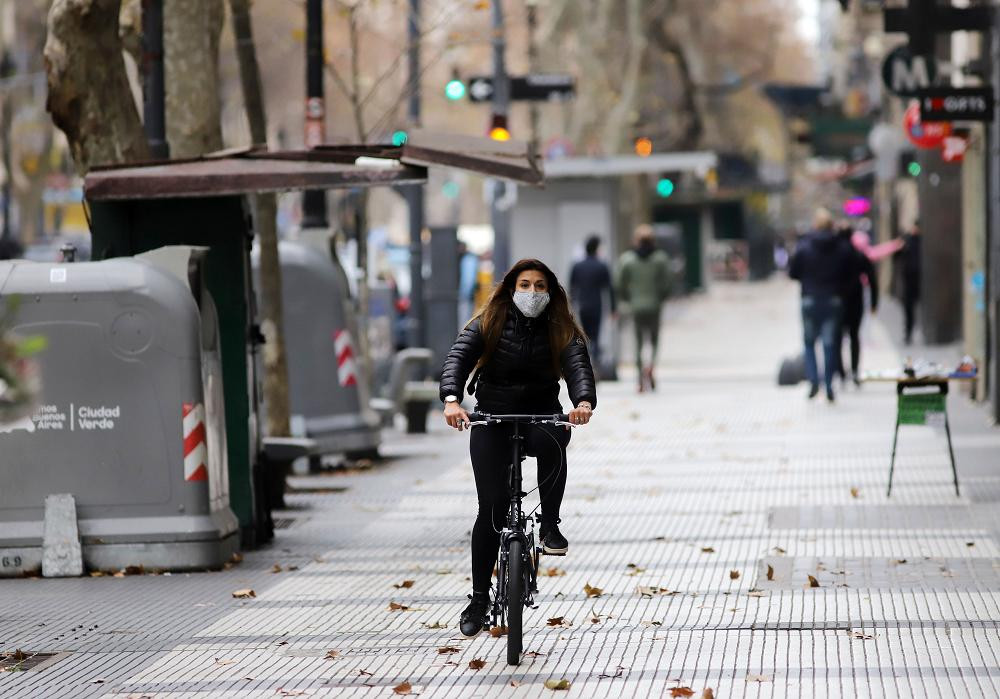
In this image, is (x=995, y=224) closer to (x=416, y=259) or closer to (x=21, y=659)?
(x=416, y=259)

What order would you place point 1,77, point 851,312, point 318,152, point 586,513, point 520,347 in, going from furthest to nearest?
1. point 1,77
2. point 851,312
3. point 586,513
4. point 318,152
5. point 520,347

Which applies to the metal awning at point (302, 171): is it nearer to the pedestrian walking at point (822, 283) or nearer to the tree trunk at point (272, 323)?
the tree trunk at point (272, 323)

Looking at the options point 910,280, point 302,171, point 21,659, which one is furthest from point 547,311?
point 910,280

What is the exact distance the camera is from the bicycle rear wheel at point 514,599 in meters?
7.98

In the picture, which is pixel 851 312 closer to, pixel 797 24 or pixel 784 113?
pixel 784 113

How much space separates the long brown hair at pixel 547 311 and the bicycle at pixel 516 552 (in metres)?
0.32

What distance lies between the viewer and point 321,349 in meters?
16.8

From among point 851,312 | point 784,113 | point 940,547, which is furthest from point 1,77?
point 940,547

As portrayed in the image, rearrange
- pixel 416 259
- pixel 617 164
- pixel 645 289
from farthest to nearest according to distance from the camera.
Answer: pixel 617 164
pixel 416 259
pixel 645 289

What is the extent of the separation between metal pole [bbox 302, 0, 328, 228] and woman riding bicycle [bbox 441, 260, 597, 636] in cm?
889

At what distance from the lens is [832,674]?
7.85 meters

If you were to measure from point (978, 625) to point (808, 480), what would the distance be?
610 cm

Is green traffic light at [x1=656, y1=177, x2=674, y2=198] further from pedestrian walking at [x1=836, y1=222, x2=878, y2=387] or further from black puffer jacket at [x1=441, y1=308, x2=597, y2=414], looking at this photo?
black puffer jacket at [x1=441, y1=308, x2=597, y2=414]

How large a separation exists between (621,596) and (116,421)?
295 centimetres
